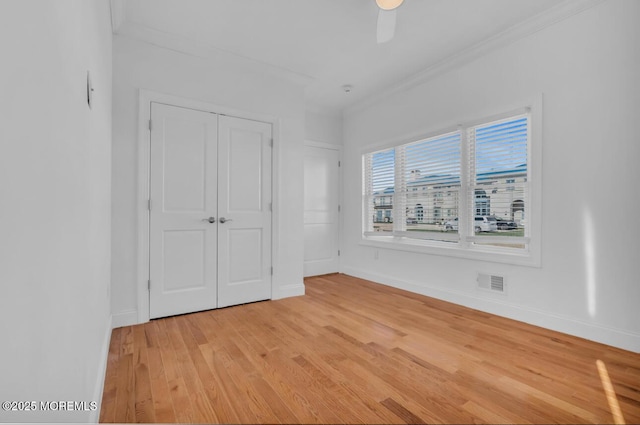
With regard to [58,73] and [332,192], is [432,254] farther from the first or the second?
[58,73]

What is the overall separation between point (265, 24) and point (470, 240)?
306 centimetres

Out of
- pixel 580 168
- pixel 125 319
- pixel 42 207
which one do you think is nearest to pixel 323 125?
pixel 580 168

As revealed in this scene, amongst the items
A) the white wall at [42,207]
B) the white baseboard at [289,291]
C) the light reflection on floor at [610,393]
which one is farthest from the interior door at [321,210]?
the white wall at [42,207]

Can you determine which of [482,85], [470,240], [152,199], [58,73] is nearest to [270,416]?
[58,73]

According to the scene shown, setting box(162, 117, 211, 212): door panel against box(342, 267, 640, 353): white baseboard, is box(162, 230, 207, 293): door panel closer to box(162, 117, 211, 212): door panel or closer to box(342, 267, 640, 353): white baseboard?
box(162, 117, 211, 212): door panel

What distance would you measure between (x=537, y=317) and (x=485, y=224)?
100 centimetres

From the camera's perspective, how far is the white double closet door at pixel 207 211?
310 cm

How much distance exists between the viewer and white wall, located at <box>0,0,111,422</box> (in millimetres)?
560

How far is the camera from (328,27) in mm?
2971

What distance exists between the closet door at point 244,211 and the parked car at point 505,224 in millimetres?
2525

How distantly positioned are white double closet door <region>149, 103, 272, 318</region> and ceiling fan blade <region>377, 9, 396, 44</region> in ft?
5.62

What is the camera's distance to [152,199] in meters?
3.06

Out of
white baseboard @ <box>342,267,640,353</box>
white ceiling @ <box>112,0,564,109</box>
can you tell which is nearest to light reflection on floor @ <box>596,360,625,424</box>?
white baseboard @ <box>342,267,640,353</box>

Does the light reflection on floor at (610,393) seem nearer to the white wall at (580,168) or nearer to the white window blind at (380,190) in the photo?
the white wall at (580,168)
